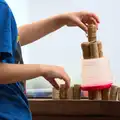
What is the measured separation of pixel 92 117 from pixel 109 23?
562 millimetres

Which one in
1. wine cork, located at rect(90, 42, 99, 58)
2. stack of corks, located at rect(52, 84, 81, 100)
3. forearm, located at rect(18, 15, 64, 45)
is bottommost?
stack of corks, located at rect(52, 84, 81, 100)

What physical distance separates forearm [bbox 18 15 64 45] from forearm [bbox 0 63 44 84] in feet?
0.88

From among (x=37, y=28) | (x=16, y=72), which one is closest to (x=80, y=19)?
(x=37, y=28)

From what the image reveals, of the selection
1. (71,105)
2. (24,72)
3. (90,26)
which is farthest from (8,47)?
(71,105)

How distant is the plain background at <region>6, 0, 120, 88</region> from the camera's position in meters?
1.39

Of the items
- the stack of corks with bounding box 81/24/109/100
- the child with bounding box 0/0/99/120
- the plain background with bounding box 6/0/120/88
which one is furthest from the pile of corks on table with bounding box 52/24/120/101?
the plain background with bounding box 6/0/120/88

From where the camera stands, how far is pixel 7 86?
66cm

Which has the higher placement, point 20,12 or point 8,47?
point 20,12

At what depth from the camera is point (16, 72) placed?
0.60 meters

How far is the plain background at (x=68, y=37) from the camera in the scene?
139 centimetres

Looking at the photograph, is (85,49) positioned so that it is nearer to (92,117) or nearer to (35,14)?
(92,117)

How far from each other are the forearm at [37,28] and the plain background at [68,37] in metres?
0.55

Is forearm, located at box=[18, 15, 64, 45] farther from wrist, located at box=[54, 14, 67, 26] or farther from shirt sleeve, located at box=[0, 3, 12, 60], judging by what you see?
shirt sleeve, located at box=[0, 3, 12, 60]

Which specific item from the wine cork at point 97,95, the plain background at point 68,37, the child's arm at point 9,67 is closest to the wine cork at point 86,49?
the wine cork at point 97,95
